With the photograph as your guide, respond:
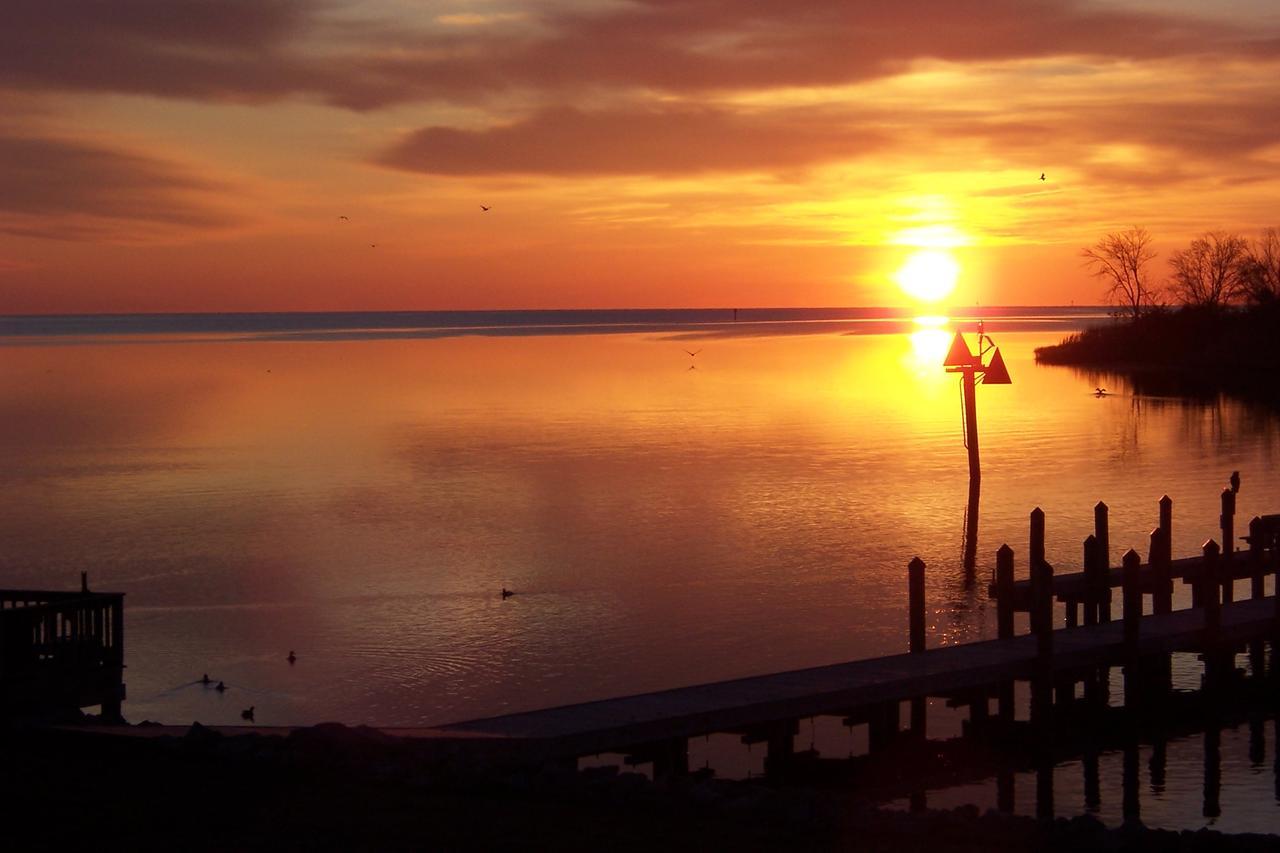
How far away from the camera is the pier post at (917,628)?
64.3 feet

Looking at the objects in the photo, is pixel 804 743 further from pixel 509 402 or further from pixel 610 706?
pixel 509 402

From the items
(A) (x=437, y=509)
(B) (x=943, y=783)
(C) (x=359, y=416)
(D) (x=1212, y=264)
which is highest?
(D) (x=1212, y=264)

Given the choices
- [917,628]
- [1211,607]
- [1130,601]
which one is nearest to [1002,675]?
[917,628]

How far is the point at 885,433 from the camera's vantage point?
5538 cm

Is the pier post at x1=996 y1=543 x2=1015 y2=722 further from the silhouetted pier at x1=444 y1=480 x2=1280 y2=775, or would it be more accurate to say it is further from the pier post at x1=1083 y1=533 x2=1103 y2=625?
the pier post at x1=1083 y1=533 x2=1103 y2=625

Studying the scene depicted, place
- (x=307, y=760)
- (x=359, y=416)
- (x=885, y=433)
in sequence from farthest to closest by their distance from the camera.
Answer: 1. (x=359, y=416)
2. (x=885, y=433)
3. (x=307, y=760)

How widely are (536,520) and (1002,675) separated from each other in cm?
1724

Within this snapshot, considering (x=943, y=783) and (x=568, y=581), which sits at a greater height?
(x=568, y=581)

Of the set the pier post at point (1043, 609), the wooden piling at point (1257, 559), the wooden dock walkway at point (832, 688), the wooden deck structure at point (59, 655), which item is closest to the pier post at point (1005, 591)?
the wooden dock walkway at point (832, 688)

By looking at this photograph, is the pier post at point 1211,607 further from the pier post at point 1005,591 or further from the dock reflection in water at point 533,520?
the dock reflection in water at point 533,520

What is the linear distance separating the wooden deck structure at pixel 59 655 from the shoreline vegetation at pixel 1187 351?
69657mm

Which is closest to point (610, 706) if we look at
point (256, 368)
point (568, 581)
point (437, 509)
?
point (568, 581)

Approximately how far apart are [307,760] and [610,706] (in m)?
4.36

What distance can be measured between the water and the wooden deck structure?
9.15 feet
